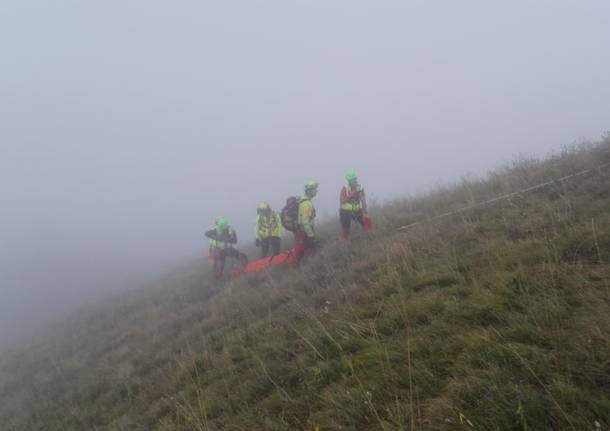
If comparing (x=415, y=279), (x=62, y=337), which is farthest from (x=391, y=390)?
(x=62, y=337)

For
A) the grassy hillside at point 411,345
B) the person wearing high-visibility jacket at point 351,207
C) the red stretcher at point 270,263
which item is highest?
the person wearing high-visibility jacket at point 351,207

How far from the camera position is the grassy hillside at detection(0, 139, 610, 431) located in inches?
110

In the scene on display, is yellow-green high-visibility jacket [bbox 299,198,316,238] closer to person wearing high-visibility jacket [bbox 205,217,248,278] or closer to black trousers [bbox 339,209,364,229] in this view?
black trousers [bbox 339,209,364,229]

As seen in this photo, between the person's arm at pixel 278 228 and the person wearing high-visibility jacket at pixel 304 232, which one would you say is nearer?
the person wearing high-visibility jacket at pixel 304 232

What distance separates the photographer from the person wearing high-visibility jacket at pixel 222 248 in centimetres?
1329

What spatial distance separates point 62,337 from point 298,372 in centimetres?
1149

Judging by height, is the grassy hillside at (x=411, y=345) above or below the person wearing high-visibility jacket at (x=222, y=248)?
below

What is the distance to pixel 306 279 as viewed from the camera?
25.0 ft

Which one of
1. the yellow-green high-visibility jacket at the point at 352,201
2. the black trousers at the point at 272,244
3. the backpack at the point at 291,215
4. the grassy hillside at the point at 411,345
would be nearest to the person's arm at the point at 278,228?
the black trousers at the point at 272,244

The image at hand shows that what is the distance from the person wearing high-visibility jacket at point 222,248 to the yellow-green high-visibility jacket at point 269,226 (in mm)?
911

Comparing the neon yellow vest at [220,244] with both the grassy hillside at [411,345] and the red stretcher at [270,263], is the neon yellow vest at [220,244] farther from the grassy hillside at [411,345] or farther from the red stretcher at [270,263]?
the grassy hillside at [411,345]

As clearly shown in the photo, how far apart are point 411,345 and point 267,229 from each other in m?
9.76

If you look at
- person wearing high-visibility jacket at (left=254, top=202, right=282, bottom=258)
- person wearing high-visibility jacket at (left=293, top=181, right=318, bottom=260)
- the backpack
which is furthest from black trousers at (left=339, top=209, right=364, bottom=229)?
person wearing high-visibility jacket at (left=254, top=202, right=282, bottom=258)

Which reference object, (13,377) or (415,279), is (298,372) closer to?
(415,279)
